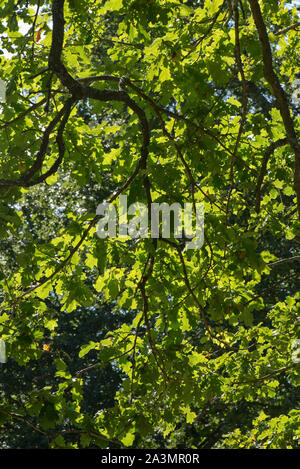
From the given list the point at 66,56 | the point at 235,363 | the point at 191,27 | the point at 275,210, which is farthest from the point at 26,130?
→ the point at 235,363

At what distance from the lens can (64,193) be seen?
14.5 metres

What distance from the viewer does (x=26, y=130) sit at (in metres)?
4.31

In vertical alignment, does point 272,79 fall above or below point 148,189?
above

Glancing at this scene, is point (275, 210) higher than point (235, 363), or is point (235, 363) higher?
point (275, 210)

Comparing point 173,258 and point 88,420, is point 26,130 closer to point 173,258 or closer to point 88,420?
point 173,258

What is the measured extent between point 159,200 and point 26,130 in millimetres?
1223

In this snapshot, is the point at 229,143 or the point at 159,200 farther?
the point at 229,143

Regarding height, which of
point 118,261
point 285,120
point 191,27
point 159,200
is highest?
point 191,27

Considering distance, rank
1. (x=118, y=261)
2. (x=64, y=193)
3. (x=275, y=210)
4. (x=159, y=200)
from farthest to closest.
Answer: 1. (x=64, y=193)
2. (x=275, y=210)
3. (x=118, y=261)
4. (x=159, y=200)

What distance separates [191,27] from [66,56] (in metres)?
1.25
